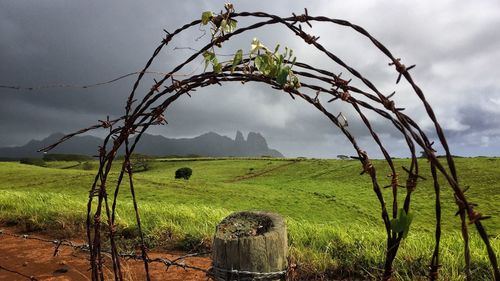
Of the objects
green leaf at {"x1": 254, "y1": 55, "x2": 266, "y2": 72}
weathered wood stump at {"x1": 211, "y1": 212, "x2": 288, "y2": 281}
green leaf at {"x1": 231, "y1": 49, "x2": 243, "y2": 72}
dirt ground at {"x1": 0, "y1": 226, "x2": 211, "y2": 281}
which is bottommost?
dirt ground at {"x1": 0, "y1": 226, "x2": 211, "y2": 281}

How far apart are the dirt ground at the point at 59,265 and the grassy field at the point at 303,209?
3.35 ft

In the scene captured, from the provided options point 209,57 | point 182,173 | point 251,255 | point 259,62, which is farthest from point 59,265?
point 182,173

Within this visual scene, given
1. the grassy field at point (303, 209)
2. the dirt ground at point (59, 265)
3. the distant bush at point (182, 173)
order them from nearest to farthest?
the grassy field at point (303, 209)
the dirt ground at point (59, 265)
the distant bush at point (182, 173)

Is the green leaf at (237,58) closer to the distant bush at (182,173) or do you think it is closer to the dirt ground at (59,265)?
the dirt ground at (59,265)


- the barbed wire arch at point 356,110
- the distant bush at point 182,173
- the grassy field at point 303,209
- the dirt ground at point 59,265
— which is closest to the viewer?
the barbed wire arch at point 356,110

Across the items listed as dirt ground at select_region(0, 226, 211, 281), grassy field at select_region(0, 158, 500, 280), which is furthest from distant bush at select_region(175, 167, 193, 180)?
dirt ground at select_region(0, 226, 211, 281)

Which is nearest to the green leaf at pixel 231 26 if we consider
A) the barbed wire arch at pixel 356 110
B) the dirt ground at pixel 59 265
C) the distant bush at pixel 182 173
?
the barbed wire arch at pixel 356 110

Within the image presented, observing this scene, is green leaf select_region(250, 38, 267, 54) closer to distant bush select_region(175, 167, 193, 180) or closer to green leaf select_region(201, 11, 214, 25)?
green leaf select_region(201, 11, 214, 25)

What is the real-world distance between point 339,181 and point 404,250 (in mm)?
31675

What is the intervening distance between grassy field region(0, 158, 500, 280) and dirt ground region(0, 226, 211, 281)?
1021mm

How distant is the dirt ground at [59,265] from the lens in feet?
18.8

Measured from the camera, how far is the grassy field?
18.3 ft

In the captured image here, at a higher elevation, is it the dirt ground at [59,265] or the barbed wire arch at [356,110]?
the barbed wire arch at [356,110]

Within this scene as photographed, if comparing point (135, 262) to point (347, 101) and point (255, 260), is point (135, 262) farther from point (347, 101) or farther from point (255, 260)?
point (347, 101)
